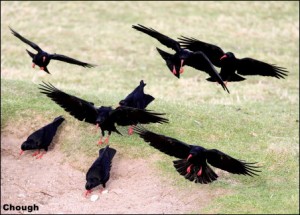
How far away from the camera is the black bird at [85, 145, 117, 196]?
11.9m

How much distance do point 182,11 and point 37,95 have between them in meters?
22.9

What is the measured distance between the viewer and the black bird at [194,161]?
1114cm

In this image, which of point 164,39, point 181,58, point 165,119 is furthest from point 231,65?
point 165,119

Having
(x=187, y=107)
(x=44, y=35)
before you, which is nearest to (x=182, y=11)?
(x=44, y=35)

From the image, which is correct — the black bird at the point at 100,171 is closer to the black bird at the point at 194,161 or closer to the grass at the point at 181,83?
the grass at the point at 181,83

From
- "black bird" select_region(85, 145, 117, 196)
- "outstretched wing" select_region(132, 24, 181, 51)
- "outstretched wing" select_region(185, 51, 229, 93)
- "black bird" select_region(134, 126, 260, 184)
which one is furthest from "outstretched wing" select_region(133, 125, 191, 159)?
"outstretched wing" select_region(132, 24, 181, 51)

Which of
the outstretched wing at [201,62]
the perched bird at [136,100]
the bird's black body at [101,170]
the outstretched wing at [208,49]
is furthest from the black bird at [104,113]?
the outstretched wing at [208,49]

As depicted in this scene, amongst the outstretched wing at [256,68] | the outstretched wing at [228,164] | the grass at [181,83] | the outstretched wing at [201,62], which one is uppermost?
the outstretched wing at [201,62]

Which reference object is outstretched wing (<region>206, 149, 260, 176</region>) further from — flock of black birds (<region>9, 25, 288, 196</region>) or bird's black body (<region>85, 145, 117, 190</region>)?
bird's black body (<region>85, 145, 117, 190</region>)

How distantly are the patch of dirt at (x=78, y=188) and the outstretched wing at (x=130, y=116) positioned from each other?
3.82 ft

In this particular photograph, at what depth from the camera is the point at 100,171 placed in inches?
474

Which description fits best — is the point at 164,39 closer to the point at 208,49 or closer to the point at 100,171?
the point at 208,49

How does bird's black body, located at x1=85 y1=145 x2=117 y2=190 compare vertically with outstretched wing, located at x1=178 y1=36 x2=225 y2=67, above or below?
below

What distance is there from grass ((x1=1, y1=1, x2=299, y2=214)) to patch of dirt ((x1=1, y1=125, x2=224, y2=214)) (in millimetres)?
274
